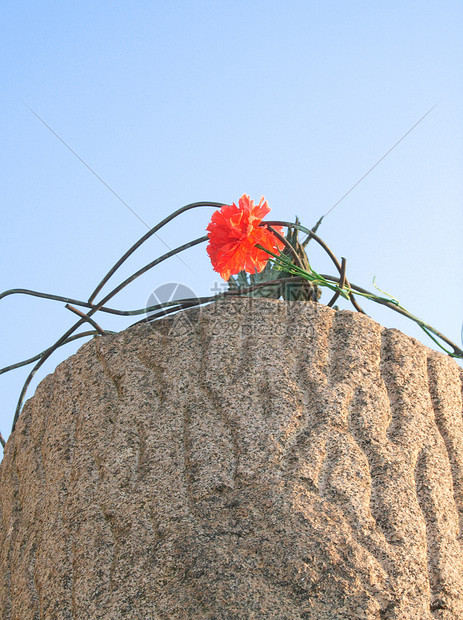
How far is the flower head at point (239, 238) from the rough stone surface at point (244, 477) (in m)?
0.27

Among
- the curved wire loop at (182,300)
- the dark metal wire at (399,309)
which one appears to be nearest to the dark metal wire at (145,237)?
the curved wire loop at (182,300)

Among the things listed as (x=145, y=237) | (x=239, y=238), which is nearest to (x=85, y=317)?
(x=145, y=237)

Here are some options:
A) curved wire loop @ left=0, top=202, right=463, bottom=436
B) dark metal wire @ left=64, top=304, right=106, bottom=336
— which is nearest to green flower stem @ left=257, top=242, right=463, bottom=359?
curved wire loop @ left=0, top=202, right=463, bottom=436

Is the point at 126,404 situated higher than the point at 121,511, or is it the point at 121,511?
the point at 126,404

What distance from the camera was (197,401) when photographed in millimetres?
1665

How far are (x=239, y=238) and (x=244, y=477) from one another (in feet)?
2.50

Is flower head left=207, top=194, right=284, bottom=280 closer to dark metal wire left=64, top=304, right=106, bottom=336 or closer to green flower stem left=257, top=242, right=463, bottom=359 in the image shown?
green flower stem left=257, top=242, right=463, bottom=359

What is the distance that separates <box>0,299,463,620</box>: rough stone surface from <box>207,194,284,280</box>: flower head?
0.27 m

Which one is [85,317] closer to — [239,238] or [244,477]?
[239,238]

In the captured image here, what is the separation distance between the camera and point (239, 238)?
2.02 m

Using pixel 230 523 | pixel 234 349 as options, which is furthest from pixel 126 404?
pixel 230 523

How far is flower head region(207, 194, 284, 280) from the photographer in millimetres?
2014

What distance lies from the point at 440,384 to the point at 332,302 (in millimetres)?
425

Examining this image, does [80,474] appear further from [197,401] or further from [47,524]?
[197,401]
